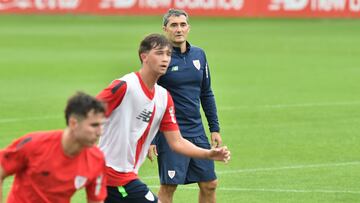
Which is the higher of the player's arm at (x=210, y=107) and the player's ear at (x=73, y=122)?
the player's ear at (x=73, y=122)

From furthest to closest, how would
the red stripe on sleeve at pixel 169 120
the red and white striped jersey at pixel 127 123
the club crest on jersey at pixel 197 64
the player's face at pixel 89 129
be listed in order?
the club crest on jersey at pixel 197 64
the red stripe on sleeve at pixel 169 120
the red and white striped jersey at pixel 127 123
the player's face at pixel 89 129

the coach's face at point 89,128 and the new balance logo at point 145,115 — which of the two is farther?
the new balance logo at point 145,115

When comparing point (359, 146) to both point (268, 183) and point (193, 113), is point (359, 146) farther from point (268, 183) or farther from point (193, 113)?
point (193, 113)

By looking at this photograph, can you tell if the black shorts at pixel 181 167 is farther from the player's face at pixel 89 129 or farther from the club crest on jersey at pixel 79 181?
the player's face at pixel 89 129

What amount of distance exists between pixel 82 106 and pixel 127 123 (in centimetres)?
210

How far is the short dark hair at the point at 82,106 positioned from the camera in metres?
8.03

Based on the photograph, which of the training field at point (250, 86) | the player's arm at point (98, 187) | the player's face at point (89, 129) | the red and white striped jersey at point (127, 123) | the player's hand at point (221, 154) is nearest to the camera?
the player's face at point (89, 129)

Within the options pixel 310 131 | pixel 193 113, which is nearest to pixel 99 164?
pixel 193 113

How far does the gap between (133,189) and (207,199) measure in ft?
7.41

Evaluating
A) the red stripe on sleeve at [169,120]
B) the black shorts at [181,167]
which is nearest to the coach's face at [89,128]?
the red stripe on sleeve at [169,120]

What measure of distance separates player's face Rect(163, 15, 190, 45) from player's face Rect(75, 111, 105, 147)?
416 centimetres

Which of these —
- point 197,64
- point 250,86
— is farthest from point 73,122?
point 250,86

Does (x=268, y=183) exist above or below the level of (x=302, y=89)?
above

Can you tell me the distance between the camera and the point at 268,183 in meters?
14.9
